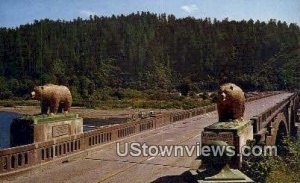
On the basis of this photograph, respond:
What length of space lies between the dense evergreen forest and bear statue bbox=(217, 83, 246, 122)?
355 ft

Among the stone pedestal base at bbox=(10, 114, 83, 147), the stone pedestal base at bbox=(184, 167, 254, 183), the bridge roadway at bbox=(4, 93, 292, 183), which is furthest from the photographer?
the stone pedestal base at bbox=(10, 114, 83, 147)

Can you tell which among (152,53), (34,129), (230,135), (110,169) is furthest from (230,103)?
(152,53)

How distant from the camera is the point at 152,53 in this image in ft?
502

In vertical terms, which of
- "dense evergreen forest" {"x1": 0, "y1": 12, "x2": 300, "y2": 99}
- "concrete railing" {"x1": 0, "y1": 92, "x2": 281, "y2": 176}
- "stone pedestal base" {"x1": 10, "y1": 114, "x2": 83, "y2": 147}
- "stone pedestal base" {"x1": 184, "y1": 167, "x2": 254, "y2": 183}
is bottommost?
"concrete railing" {"x1": 0, "y1": 92, "x2": 281, "y2": 176}

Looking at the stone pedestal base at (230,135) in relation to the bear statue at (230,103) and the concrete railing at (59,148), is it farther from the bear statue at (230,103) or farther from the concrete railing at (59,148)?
the concrete railing at (59,148)

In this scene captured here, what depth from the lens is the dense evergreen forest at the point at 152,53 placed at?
134000 millimetres

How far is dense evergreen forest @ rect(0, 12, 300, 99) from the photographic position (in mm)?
→ 134000

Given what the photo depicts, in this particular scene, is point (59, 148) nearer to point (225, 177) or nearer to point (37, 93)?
point (37, 93)

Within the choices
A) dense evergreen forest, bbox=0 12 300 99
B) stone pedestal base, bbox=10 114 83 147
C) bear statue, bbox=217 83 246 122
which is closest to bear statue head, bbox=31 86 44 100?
stone pedestal base, bbox=10 114 83 147

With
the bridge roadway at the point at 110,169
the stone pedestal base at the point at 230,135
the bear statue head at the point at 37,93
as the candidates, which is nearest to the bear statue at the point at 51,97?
the bear statue head at the point at 37,93

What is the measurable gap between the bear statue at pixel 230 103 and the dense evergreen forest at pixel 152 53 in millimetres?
108226

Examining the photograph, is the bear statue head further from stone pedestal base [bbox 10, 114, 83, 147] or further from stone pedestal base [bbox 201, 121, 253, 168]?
stone pedestal base [bbox 201, 121, 253, 168]

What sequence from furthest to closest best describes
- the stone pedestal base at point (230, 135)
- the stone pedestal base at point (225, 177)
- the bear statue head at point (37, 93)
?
the bear statue head at point (37, 93) → the stone pedestal base at point (230, 135) → the stone pedestal base at point (225, 177)

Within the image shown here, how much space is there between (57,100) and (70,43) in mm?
137912
